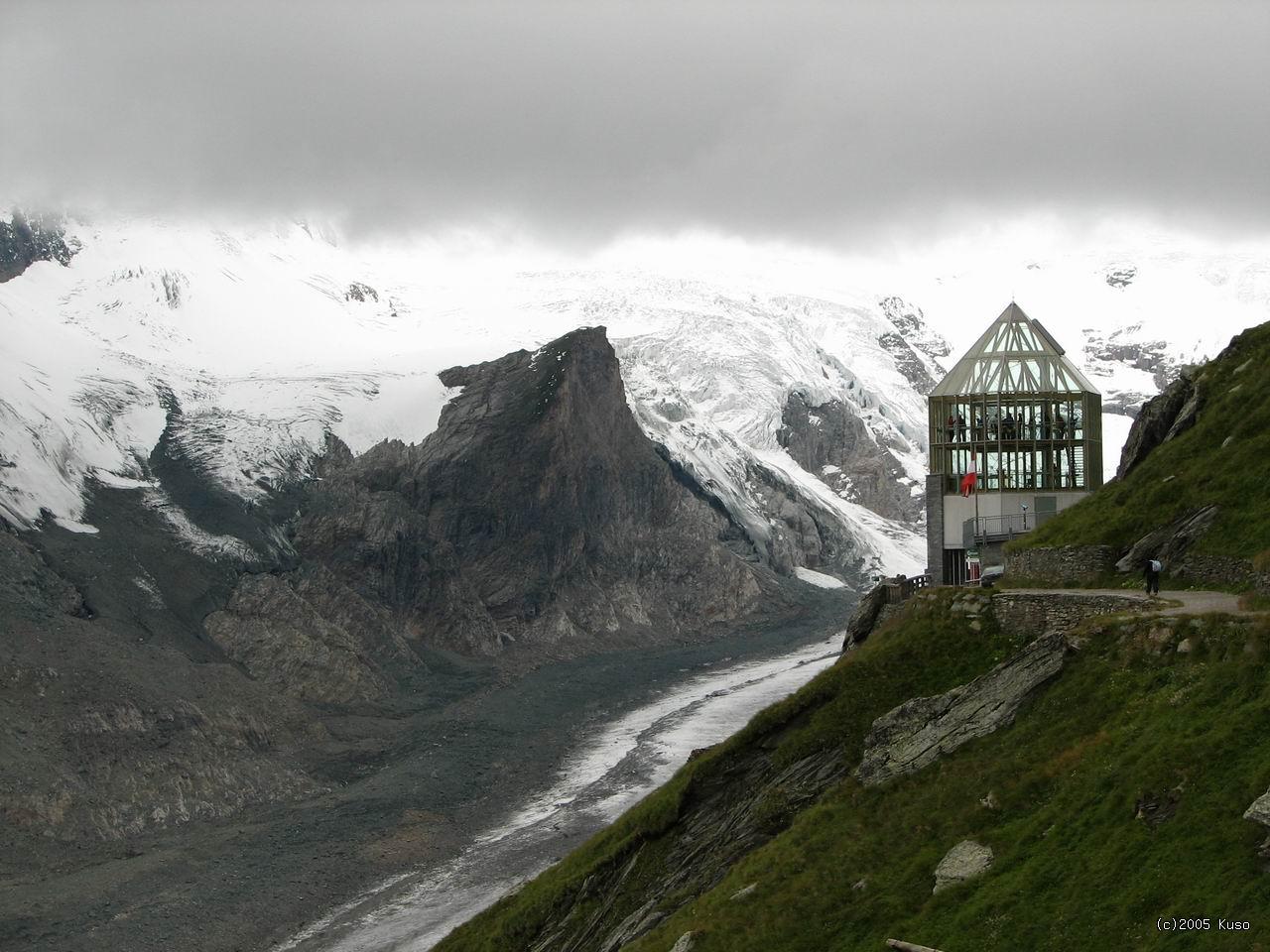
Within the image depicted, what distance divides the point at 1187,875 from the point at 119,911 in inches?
3800

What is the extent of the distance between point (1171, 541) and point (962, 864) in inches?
779

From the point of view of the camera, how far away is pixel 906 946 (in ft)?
119

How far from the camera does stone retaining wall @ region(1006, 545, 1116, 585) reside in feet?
186

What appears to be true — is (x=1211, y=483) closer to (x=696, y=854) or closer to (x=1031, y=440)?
(x=696, y=854)

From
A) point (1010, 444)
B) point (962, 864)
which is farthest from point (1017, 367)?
point (962, 864)

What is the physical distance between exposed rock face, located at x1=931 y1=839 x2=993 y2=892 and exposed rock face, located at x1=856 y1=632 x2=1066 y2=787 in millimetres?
5789

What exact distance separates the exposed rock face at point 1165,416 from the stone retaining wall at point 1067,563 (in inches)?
337

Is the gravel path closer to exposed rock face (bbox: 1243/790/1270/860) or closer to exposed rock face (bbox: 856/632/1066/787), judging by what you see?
exposed rock face (bbox: 856/632/1066/787)

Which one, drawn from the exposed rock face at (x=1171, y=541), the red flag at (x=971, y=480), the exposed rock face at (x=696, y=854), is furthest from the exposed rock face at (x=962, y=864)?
the red flag at (x=971, y=480)

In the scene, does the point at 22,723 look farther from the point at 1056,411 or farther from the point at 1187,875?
the point at 1187,875

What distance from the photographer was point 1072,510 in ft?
212

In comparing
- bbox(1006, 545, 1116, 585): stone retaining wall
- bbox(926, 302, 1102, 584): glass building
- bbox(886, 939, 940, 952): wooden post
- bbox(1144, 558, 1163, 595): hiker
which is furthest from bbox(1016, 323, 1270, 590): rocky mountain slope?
bbox(886, 939, 940, 952): wooden post

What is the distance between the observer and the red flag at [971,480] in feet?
275

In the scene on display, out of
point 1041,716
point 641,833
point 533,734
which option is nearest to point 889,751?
point 1041,716
